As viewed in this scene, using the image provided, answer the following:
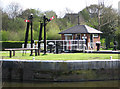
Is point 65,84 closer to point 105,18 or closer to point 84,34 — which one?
point 84,34

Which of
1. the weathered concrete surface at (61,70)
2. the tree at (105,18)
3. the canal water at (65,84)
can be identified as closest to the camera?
the canal water at (65,84)

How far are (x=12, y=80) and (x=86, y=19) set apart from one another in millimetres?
32651

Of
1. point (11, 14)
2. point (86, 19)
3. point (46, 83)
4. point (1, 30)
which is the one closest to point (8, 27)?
point (1, 30)

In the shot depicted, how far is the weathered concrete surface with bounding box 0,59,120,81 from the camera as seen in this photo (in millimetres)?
13555

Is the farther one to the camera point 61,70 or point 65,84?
point 61,70

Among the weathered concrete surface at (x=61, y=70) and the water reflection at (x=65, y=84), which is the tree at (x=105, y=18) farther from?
the water reflection at (x=65, y=84)

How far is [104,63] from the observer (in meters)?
14.0

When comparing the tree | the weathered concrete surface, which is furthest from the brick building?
the weathered concrete surface

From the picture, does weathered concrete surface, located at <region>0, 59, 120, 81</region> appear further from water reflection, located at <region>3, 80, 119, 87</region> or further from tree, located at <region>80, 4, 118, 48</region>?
tree, located at <region>80, 4, 118, 48</region>

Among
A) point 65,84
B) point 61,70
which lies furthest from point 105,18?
point 65,84

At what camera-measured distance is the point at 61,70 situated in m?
13.6

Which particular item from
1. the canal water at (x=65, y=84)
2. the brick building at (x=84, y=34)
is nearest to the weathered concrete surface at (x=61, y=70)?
the canal water at (x=65, y=84)

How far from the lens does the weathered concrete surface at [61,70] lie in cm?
1355

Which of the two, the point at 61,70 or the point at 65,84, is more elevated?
the point at 61,70
